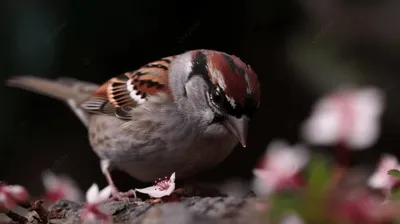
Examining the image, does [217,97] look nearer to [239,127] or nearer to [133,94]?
[239,127]

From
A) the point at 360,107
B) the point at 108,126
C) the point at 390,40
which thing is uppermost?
the point at 390,40

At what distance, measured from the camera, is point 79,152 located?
309cm

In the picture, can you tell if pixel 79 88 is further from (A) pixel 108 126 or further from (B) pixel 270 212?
(B) pixel 270 212

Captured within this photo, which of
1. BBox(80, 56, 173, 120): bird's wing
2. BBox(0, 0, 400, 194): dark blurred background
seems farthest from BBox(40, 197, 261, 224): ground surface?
BBox(0, 0, 400, 194): dark blurred background

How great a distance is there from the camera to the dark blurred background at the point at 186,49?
2881 mm

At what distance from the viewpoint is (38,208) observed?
1.01 metres

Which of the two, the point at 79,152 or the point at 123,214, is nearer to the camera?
the point at 123,214

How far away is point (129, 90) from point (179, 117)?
1.14 feet

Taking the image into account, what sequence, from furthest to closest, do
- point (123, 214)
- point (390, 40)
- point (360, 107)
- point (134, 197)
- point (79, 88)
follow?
point (390, 40)
point (79, 88)
point (134, 197)
point (123, 214)
point (360, 107)

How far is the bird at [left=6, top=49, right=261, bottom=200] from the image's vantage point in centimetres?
123

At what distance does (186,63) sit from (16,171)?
1890 millimetres

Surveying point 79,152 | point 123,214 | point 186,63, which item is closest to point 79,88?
point 186,63

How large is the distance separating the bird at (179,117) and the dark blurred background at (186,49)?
1.20m

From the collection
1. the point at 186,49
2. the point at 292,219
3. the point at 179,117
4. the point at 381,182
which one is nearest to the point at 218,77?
the point at 179,117
